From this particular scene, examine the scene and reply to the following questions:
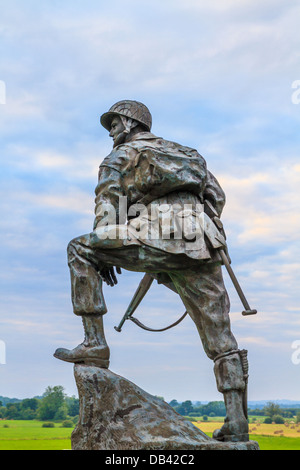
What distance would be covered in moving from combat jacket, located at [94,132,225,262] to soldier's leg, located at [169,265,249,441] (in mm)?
290

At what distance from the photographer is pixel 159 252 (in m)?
5.86

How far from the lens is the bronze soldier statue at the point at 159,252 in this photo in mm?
5891

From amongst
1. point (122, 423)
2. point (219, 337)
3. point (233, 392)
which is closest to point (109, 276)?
point (219, 337)

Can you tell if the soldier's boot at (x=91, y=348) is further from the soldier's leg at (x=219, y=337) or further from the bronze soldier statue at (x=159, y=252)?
the soldier's leg at (x=219, y=337)

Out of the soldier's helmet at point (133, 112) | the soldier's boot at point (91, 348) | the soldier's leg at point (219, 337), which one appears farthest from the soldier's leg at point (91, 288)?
the soldier's helmet at point (133, 112)

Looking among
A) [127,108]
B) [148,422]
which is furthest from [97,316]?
[127,108]

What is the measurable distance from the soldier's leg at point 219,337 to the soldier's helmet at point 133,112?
5.79 ft

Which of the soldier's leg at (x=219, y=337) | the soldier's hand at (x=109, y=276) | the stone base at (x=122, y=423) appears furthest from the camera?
the soldier's hand at (x=109, y=276)

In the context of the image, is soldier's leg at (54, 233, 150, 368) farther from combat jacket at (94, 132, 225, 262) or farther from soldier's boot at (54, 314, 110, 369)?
combat jacket at (94, 132, 225, 262)

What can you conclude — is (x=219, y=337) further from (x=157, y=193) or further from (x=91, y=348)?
(x=157, y=193)

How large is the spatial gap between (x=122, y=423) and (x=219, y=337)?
4.16 feet

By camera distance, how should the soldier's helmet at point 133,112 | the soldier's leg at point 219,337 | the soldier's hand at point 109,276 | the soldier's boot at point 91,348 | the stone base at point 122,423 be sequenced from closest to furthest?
the stone base at point 122,423
the soldier's boot at point 91,348
the soldier's leg at point 219,337
the soldier's hand at point 109,276
the soldier's helmet at point 133,112
